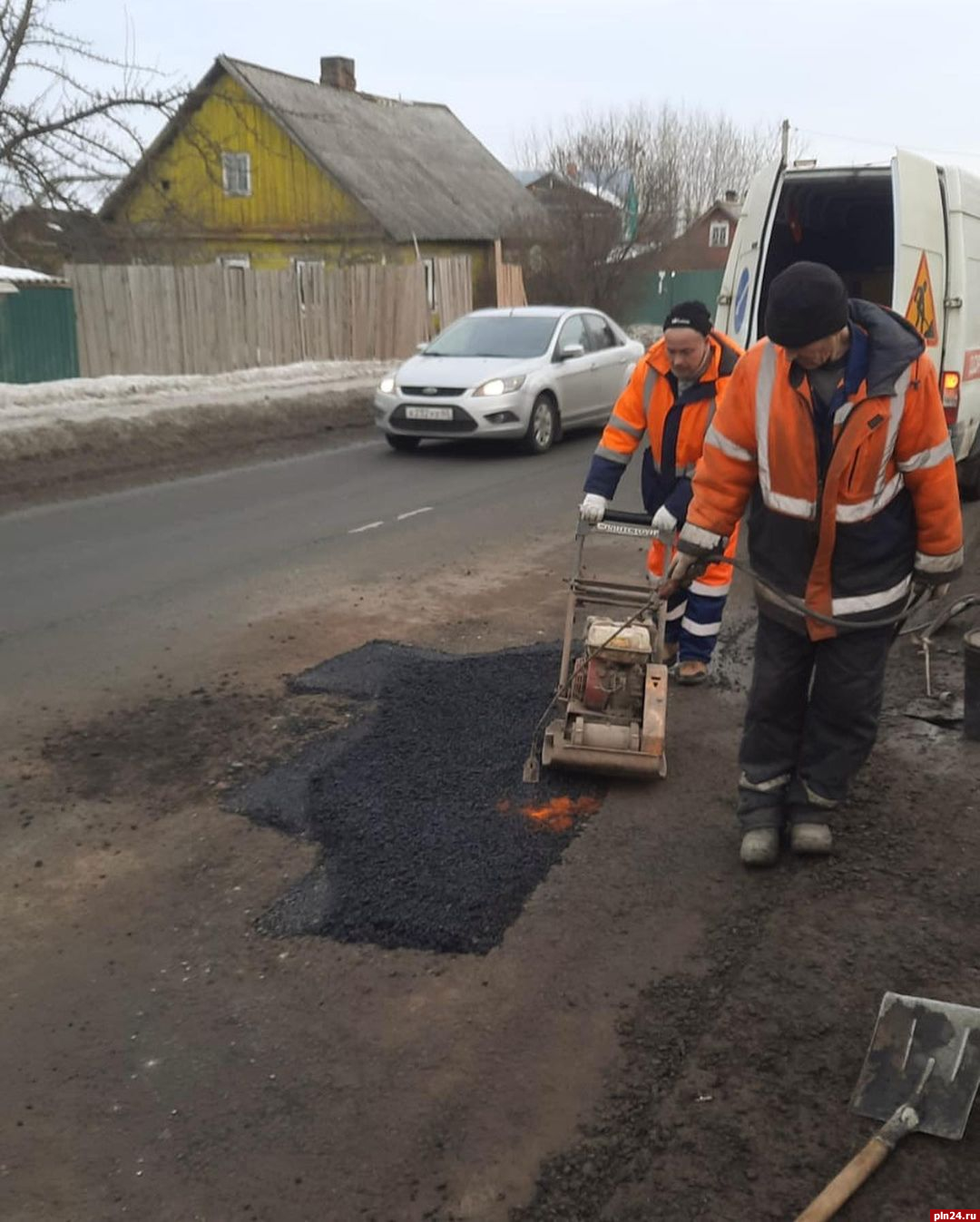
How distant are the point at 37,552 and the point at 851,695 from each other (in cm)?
676

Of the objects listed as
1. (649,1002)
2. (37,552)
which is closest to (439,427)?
(37,552)


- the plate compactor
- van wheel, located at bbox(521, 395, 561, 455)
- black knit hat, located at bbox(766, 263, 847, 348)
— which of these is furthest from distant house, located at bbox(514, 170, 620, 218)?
black knit hat, located at bbox(766, 263, 847, 348)

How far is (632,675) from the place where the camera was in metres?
4.89

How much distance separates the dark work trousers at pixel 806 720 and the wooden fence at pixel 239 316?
17.0m

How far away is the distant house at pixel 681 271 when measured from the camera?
33969 mm

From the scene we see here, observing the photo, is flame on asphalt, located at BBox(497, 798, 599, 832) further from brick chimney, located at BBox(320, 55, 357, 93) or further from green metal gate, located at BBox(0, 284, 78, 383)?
brick chimney, located at BBox(320, 55, 357, 93)

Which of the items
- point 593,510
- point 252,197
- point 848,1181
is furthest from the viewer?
point 252,197

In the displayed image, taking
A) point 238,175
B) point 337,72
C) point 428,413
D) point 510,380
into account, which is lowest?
point 428,413

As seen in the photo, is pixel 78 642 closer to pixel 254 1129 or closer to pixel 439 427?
pixel 254 1129

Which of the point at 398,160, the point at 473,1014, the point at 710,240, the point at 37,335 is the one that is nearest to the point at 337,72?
the point at 398,160

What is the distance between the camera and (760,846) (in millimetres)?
4078

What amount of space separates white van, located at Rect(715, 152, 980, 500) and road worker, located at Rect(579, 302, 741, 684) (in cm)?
300

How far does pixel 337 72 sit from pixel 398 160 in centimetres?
571

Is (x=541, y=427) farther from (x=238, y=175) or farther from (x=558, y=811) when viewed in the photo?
(x=238, y=175)
